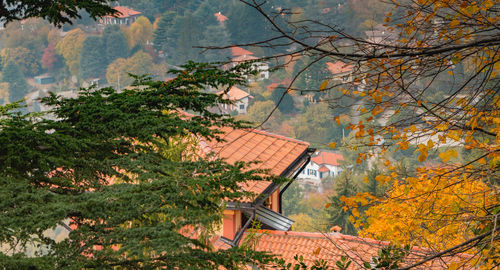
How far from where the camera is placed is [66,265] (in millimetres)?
2359

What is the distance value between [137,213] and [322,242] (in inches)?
223

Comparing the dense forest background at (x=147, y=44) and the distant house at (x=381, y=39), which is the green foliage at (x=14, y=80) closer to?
the dense forest background at (x=147, y=44)

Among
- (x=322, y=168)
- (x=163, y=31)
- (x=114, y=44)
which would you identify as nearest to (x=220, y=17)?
(x=163, y=31)

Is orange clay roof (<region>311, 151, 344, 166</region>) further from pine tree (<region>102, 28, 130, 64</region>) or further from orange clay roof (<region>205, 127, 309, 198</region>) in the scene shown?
orange clay roof (<region>205, 127, 309, 198</region>)

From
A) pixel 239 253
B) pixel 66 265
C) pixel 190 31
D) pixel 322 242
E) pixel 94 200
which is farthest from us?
pixel 190 31

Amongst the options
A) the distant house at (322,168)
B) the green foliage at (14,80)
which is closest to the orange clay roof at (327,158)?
the distant house at (322,168)

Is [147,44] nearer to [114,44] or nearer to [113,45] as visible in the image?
[114,44]

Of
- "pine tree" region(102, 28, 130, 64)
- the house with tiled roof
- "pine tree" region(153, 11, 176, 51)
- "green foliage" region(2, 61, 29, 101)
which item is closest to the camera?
the house with tiled roof

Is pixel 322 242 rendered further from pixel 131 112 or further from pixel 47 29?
pixel 47 29

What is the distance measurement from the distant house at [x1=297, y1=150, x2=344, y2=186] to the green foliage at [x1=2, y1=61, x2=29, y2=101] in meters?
42.1

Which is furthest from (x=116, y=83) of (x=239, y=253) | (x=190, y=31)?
(x=239, y=253)

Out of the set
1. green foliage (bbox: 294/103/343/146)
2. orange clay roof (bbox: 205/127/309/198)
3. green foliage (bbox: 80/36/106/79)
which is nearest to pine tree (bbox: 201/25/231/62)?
green foliage (bbox: 80/36/106/79)

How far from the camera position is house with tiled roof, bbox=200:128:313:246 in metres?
7.76

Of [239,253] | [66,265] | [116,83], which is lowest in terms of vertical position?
[116,83]
